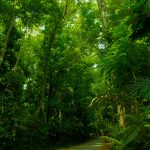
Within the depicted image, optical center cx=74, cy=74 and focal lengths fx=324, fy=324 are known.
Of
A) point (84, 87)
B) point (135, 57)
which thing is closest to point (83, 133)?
point (84, 87)

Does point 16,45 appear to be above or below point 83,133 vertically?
above

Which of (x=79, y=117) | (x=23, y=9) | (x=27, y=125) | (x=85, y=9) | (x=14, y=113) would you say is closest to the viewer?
(x=23, y=9)

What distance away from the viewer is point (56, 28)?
2455cm

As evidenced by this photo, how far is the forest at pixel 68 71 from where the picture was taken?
13.5 meters

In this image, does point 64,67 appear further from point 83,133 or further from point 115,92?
point 115,92

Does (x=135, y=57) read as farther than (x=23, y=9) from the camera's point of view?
No

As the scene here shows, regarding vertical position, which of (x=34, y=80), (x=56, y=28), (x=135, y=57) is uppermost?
(x=56, y=28)

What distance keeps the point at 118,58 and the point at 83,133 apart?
24917 millimetres

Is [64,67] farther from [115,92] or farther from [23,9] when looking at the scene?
[115,92]

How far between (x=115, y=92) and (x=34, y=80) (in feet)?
48.1

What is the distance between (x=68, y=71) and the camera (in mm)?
31875

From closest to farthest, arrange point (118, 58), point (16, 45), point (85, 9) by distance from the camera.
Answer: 1. point (118, 58)
2. point (16, 45)
3. point (85, 9)

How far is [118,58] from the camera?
13.0 m

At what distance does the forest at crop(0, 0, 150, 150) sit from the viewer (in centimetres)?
1352
